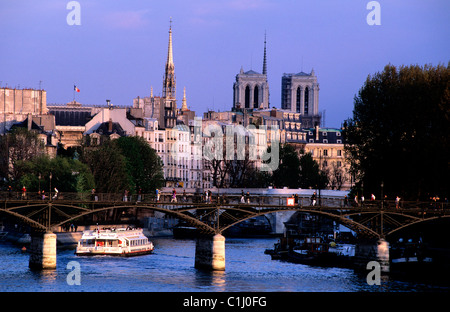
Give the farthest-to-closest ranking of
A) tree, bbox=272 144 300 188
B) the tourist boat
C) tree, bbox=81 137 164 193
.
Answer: tree, bbox=272 144 300 188, tree, bbox=81 137 164 193, the tourist boat

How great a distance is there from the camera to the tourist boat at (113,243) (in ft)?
312

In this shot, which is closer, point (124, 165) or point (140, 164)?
point (124, 165)

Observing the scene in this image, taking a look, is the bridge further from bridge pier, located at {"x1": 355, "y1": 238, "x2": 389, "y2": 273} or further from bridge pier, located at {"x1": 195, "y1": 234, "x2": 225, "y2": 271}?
bridge pier, located at {"x1": 355, "y1": 238, "x2": 389, "y2": 273}

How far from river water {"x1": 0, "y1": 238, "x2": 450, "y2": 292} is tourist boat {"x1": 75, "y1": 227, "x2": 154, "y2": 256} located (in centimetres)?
160

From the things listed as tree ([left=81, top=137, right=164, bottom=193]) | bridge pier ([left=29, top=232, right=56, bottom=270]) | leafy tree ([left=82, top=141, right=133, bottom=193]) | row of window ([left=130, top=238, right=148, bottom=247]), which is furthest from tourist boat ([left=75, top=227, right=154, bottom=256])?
leafy tree ([left=82, top=141, right=133, bottom=193])

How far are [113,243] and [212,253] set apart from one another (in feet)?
59.0

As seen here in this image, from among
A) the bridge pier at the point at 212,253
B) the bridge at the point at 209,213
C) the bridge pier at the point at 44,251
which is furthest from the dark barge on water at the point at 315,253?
the bridge pier at the point at 44,251

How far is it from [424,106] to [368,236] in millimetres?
14282

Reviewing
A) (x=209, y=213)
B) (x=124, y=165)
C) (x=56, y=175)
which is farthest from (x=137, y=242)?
(x=124, y=165)

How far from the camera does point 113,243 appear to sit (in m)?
97.3

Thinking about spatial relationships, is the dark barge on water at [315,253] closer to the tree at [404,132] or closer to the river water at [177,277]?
the river water at [177,277]

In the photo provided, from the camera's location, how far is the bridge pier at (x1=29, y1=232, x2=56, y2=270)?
77.4 m

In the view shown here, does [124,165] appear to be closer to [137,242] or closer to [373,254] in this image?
[137,242]
